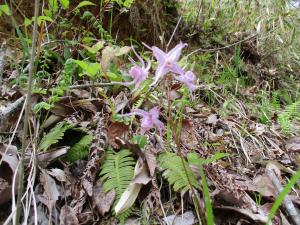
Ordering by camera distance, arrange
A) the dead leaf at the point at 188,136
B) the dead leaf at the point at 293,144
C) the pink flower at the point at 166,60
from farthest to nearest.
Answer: the dead leaf at the point at 293,144 → the dead leaf at the point at 188,136 → the pink flower at the point at 166,60

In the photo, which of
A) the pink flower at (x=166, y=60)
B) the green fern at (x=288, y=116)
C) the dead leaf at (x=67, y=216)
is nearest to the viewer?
the pink flower at (x=166, y=60)

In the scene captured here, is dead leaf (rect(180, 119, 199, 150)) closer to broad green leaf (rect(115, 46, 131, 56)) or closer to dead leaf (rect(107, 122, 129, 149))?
dead leaf (rect(107, 122, 129, 149))

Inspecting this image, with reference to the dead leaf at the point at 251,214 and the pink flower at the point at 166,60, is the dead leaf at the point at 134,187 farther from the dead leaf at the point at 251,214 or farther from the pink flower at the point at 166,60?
the pink flower at the point at 166,60

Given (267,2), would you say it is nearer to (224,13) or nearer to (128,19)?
(224,13)

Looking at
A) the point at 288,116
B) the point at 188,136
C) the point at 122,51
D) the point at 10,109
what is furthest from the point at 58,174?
the point at 288,116

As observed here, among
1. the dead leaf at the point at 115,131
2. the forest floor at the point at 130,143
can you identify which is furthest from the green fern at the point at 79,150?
the dead leaf at the point at 115,131

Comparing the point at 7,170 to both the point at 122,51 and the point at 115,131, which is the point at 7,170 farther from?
the point at 122,51

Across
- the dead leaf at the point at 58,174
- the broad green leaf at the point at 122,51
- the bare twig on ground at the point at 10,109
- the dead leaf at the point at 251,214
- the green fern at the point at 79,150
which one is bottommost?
the dead leaf at the point at 251,214

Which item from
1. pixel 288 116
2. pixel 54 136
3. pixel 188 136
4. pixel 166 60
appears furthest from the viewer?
pixel 288 116
